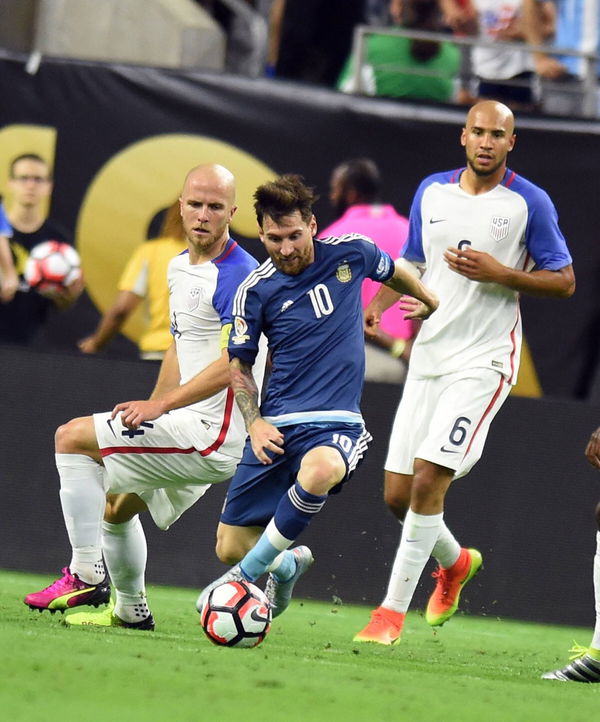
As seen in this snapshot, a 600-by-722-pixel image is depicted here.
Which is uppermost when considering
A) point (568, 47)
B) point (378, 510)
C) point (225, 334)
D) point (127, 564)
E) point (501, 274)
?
point (568, 47)

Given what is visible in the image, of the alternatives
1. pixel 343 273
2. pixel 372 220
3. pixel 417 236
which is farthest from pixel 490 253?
pixel 372 220

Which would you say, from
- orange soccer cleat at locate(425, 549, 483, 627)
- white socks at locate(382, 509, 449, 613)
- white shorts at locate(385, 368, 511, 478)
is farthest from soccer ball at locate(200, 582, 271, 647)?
orange soccer cleat at locate(425, 549, 483, 627)

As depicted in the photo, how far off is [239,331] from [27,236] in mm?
4053

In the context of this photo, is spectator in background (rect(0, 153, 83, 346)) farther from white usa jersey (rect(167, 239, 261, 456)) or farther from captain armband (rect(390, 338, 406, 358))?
white usa jersey (rect(167, 239, 261, 456))

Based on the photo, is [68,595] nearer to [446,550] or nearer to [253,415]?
[253,415]

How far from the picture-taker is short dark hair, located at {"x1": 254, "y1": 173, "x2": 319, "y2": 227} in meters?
5.73

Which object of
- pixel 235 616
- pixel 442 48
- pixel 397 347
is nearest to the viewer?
pixel 235 616

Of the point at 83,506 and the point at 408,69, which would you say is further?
the point at 408,69

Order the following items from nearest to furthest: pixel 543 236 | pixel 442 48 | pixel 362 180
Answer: pixel 543 236
pixel 362 180
pixel 442 48

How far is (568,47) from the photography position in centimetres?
1088

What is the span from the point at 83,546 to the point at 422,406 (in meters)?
1.73

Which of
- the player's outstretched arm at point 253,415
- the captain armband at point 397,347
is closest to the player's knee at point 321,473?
the player's outstretched arm at point 253,415

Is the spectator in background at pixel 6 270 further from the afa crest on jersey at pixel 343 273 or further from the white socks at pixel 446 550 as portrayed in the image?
the afa crest on jersey at pixel 343 273

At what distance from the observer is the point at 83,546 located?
6148 mm
